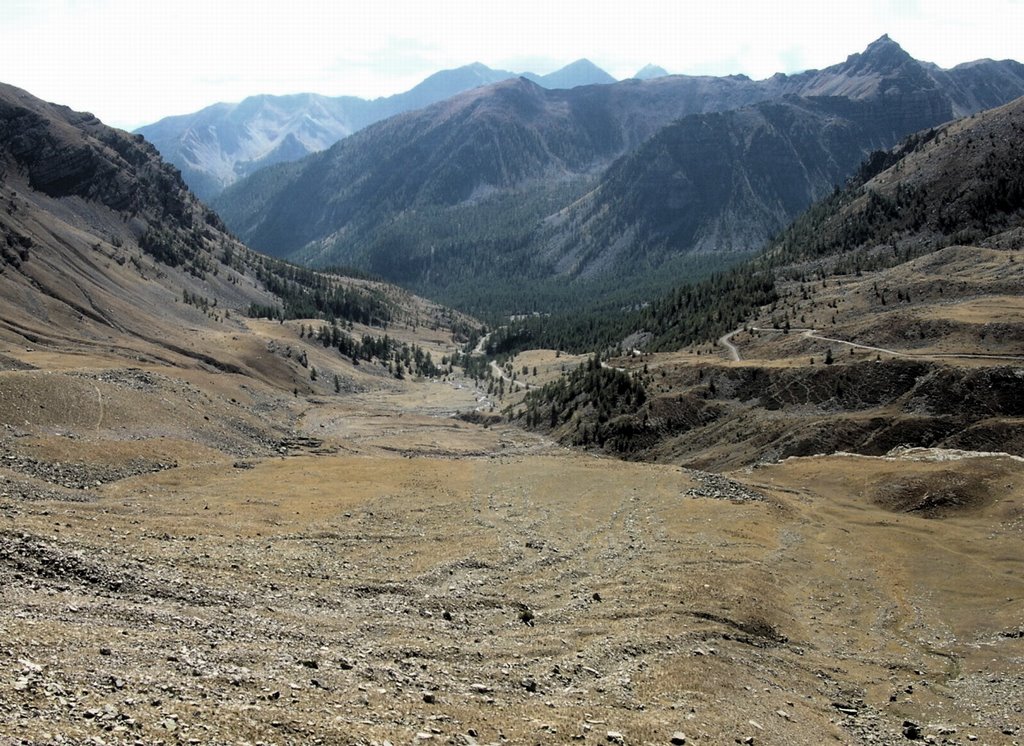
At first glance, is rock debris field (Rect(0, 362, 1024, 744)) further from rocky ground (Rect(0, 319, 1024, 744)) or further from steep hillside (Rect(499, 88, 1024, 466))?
steep hillside (Rect(499, 88, 1024, 466))

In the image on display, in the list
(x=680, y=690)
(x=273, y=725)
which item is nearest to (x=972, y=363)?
(x=680, y=690)

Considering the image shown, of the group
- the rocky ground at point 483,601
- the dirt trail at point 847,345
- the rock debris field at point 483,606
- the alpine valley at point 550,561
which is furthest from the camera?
the dirt trail at point 847,345

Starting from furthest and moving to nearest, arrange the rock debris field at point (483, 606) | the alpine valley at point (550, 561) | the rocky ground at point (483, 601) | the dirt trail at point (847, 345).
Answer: the dirt trail at point (847, 345) < the alpine valley at point (550, 561) < the rocky ground at point (483, 601) < the rock debris field at point (483, 606)

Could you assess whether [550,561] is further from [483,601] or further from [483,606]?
[483,606]

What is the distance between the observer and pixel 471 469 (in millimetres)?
81625

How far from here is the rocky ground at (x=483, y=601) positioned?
78.1ft

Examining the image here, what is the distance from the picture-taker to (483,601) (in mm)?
38062

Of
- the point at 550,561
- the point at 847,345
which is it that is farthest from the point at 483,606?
the point at 847,345

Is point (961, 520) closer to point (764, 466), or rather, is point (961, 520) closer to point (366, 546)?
point (764, 466)

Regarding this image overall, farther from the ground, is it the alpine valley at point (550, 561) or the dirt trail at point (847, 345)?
the dirt trail at point (847, 345)

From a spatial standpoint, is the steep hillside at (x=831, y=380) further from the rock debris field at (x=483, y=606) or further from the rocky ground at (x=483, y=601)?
the rock debris field at (x=483, y=606)

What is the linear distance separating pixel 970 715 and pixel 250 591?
107ft

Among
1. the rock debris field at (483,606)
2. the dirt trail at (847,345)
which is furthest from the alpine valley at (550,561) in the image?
the dirt trail at (847,345)

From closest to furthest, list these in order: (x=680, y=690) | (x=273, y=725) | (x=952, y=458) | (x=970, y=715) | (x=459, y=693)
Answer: (x=273, y=725), (x=459, y=693), (x=680, y=690), (x=970, y=715), (x=952, y=458)
